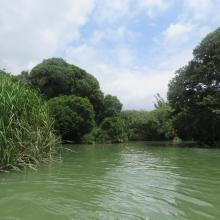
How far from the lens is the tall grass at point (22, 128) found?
11.9 m

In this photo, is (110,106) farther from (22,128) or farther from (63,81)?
(22,128)

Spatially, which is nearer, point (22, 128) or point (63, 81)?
point (22, 128)

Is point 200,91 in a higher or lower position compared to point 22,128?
higher

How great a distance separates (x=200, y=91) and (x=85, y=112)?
12046 mm

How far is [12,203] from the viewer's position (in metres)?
7.44

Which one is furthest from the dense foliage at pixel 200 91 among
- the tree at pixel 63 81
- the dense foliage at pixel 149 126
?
the dense foliage at pixel 149 126

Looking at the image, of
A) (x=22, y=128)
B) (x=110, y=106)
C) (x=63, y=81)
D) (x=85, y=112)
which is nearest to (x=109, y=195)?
(x=22, y=128)

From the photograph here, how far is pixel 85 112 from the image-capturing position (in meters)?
39.7

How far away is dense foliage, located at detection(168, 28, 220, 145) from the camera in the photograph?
3123cm

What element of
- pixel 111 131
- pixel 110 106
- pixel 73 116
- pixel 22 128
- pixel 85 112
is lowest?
pixel 22 128

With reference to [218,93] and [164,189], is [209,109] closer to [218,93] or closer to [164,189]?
[218,93]

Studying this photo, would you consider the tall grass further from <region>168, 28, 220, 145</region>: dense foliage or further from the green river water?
<region>168, 28, 220, 145</region>: dense foliage

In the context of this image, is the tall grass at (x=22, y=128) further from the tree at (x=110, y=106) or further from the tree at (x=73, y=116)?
the tree at (x=110, y=106)

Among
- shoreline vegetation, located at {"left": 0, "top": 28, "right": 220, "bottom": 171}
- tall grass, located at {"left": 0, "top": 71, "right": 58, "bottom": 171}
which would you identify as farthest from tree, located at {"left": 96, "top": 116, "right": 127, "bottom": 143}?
tall grass, located at {"left": 0, "top": 71, "right": 58, "bottom": 171}
